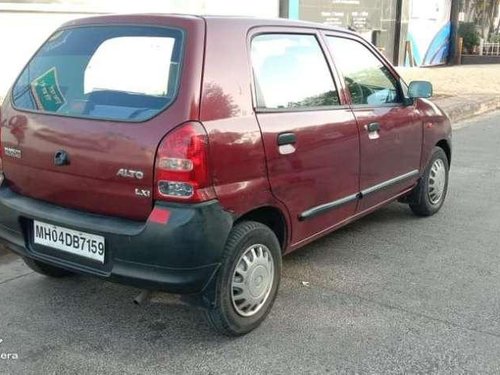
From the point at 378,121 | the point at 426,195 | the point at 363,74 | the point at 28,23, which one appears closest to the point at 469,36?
the point at 28,23

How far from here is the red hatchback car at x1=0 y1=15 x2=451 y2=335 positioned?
9.64 ft

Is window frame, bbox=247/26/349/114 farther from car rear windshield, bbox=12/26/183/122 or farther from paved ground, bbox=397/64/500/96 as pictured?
paved ground, bbox=397/64/500/96

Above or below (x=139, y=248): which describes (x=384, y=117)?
above

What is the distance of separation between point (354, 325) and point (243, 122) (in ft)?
4.21

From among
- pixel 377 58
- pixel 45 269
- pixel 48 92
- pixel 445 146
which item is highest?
pixel 377 58

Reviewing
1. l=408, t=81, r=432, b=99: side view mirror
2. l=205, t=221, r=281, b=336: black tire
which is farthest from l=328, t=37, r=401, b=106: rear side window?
l=205, t=221, r=281, b=336: black tire

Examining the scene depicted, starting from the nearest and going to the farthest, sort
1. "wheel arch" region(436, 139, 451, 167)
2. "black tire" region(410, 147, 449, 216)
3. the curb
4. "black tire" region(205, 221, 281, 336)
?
"black tire" region(205, 221, 281, 336) < "black tire" region(410, 147, 449, 216) < "wheel arch" region(436, 139, 451, 167) < the curb

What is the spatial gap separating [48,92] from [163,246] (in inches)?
46.2

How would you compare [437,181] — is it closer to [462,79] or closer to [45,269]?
[45,269]

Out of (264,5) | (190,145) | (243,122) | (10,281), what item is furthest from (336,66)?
(264,5)

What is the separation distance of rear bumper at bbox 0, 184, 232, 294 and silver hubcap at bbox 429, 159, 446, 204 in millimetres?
2847

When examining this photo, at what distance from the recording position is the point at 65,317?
3.54 m

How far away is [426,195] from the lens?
5301 mm

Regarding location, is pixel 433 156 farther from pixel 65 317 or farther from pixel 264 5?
pixel 264 5
